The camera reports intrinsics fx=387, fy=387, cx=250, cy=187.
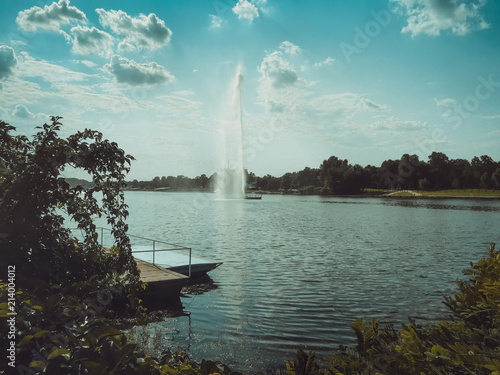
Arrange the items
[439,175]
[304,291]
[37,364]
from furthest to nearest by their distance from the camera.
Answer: [439,175] → [304,291] → [37,364]

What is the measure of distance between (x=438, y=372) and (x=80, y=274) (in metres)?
4.45

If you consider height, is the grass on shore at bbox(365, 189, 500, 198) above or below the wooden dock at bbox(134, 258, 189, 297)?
above

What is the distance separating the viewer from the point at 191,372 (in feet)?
12.8

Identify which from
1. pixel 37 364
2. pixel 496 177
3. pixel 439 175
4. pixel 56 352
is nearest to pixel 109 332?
pixel 56 352

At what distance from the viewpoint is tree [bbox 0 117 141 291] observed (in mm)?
4785

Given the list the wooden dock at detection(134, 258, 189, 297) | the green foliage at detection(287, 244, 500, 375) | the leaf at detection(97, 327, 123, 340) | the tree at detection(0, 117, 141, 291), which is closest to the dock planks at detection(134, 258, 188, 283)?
the wooden dock at detection(134, 258, 189, 297)

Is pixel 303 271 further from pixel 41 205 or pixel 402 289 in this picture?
pixel 41 205

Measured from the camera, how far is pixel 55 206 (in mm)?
5363

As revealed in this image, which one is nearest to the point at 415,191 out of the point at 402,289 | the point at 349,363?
the point at 402,289

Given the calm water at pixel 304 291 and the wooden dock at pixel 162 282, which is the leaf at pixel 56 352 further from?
the wooden dock at pixel 162 282

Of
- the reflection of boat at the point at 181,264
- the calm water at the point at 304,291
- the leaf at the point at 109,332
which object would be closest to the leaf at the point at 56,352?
the leaf at the point at 109,332

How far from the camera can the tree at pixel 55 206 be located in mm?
4785

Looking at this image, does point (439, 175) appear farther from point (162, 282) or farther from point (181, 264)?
point (162, 282)

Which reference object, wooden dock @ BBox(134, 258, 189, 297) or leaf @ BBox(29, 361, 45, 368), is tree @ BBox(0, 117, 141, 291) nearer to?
leaf @ BBox(29, 361, 45, 368)
